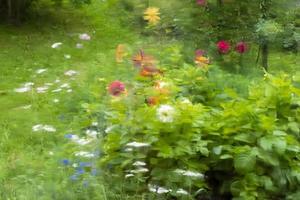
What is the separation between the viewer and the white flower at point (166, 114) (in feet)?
12.1

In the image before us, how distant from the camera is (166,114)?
3.69m

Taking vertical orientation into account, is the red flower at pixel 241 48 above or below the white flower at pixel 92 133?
below

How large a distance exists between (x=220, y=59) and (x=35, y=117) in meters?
2.40

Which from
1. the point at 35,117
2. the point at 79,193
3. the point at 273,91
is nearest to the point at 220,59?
the point at 35,117

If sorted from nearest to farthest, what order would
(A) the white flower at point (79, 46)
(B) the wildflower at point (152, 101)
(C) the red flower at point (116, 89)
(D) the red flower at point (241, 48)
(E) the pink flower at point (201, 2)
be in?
(B) the wildflower at point (152, 101)
(C) the red flower at point (116, 89)
(D) the red flower at point (241, 48)
(E) the pink flower at point (201, 2)
(A) the white flower at point (79, 46)

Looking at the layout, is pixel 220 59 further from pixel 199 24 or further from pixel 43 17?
pixel 43 17

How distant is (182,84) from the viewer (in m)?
4.79

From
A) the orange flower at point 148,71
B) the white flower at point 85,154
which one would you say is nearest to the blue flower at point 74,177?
the white flower at point 85,154

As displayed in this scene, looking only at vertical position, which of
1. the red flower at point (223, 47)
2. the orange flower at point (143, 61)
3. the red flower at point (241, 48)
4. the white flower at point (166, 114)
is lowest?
the red flower at point (241, 48)

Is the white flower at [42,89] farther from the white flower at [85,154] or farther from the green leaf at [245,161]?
the green leaf at [245,161]

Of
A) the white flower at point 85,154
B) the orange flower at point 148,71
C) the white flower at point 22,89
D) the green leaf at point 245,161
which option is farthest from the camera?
the white flower at point 22,89

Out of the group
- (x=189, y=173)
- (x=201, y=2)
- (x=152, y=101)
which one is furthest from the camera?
(x=201, y=2)

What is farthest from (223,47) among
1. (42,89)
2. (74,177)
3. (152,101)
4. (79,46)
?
(79,46)

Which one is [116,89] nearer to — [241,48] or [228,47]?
[228,47]
